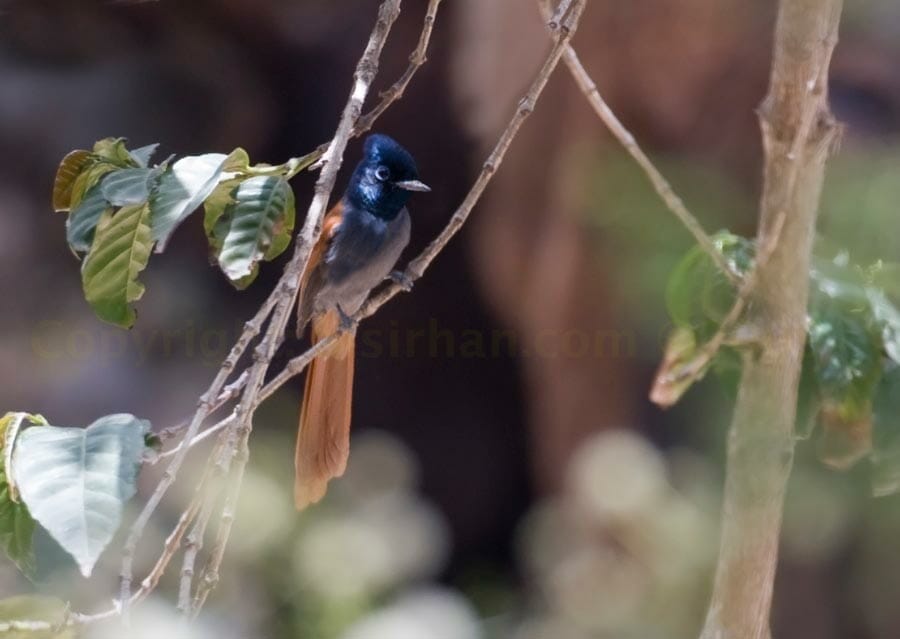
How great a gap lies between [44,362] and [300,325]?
2.77 meters

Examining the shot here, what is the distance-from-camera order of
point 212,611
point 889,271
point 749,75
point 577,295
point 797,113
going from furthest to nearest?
point 577,295, point 749,75, point 212,611, point 889,271, point 797,113

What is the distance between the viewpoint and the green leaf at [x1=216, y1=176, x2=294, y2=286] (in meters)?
1.58

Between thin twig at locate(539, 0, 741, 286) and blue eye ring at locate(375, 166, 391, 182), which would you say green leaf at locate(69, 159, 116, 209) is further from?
blue eye ring at locate(375, 166, 391, 182)

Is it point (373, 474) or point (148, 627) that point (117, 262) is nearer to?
point (148, 627)

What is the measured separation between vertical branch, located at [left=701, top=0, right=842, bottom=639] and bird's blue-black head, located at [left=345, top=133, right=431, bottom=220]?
1605 mm

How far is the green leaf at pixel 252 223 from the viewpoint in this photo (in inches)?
62.2

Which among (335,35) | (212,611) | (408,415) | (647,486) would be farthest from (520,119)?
(408,415)

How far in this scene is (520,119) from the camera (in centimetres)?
190

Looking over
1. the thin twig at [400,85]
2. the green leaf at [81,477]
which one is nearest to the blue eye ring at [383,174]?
the thin twig at [400,85]

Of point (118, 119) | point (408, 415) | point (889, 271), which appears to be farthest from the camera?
point (408, 415)

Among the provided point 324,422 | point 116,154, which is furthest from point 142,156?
point 324,422

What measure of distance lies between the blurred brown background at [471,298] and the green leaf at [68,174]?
1.90m

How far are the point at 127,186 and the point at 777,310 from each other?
3.14 feet

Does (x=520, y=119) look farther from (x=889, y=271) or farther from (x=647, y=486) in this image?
(x=647, y=486)
